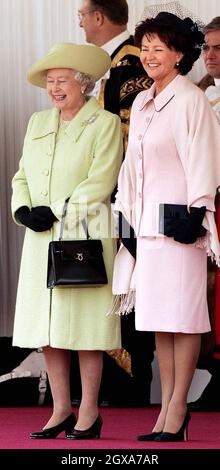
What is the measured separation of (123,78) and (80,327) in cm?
133

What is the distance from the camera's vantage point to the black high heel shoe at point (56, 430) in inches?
216

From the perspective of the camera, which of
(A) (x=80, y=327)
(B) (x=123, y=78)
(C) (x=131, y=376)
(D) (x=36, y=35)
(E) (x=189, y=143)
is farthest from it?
(D) (x=36, y=35)

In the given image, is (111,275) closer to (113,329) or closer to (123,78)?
(113,329)

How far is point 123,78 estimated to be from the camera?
6.30 metres

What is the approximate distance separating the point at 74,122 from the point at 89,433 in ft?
4.02

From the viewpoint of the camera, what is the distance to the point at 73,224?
5.51m

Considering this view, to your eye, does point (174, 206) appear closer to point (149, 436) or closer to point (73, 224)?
point (73, 224)

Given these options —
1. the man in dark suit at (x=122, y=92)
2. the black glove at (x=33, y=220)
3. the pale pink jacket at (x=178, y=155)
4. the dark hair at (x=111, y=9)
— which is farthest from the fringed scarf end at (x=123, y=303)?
the dark hair at (x=111, y=9)

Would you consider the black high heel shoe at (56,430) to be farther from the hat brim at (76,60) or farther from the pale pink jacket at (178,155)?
the hat brim at (76,60)

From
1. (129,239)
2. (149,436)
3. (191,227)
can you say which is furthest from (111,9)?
(149,436)

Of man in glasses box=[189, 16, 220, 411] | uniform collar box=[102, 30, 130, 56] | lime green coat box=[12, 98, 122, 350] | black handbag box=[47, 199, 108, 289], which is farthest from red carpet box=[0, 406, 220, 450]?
uniform collar box=[102, 30, 130, 56]

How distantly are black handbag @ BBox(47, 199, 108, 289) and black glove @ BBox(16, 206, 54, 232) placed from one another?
78mm

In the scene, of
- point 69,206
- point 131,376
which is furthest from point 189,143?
point 131,376

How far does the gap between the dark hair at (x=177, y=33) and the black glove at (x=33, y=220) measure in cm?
78
